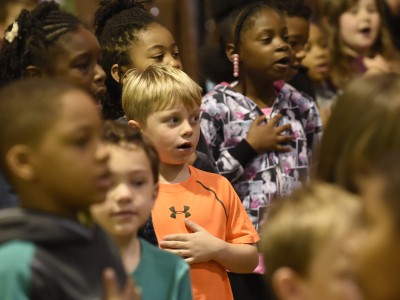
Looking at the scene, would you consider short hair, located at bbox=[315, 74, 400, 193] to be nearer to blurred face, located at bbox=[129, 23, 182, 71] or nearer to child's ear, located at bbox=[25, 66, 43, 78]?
child's ear, located at bbox=[25, 66, 43, 78]

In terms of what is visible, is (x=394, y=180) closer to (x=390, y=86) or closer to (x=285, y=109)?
(x=390, y=86)

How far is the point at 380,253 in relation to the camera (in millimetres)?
2254

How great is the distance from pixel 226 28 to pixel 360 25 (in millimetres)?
1028

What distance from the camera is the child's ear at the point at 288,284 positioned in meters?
2.75

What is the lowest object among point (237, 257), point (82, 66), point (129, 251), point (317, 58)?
point (237, 257)

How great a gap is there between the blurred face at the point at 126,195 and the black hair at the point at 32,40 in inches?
32.3

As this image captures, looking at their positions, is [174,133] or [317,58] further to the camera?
[317,58]

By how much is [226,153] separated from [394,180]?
2.66 meters

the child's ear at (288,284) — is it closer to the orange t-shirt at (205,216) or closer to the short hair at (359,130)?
→ the short hair at (359,130)

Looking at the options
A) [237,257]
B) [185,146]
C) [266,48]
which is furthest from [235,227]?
[266,48]

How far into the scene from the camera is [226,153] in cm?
497

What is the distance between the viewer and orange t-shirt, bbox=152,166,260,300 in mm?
3959

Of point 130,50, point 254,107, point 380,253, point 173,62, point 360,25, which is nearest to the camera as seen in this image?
point 380,253

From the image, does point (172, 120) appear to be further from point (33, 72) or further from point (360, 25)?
point (360, 25)
